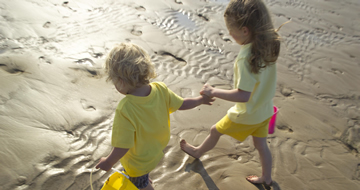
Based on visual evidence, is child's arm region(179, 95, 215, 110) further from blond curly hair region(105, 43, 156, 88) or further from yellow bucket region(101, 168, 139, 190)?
yellow bucket region(101, 168, 139, 190)

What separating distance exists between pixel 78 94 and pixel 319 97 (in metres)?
3.49

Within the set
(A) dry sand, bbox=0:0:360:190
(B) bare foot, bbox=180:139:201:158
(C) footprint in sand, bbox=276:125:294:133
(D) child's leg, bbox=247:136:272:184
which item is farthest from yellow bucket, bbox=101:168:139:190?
(C) footprint in sand, bbox=276:125:294:133

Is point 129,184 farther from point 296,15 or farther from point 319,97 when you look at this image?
point 296,15

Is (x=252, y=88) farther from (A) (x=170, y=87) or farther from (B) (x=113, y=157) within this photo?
(A) (x=170, y=87)

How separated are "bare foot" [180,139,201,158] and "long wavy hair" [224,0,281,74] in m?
1.13

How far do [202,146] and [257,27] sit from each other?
1244 millimetres

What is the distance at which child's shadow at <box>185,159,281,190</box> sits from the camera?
2.34 metres

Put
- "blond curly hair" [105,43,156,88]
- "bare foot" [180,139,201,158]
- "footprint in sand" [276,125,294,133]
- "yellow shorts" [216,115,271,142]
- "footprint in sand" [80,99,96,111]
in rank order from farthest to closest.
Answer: "footprint in sand" [276,125,294,133] < "footprint in sand" [80,99,96,111] < "bare foot" [180,139,201,158] < "yellow shorts" [216,115,271,142] < "blond curly hair" [105,43,156,88]

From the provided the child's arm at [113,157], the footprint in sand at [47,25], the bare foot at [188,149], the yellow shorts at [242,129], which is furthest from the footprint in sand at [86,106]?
the footprint in sand at [47,25]

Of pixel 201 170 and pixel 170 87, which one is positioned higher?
pixel 170 87

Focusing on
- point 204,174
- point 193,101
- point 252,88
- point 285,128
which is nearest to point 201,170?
point 204,174

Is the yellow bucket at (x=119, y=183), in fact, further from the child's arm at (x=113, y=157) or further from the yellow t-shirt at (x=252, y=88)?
the yellow t-shirt at (x=252, y=88)

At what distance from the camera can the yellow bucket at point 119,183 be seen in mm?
1548

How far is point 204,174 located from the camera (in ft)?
7.97
